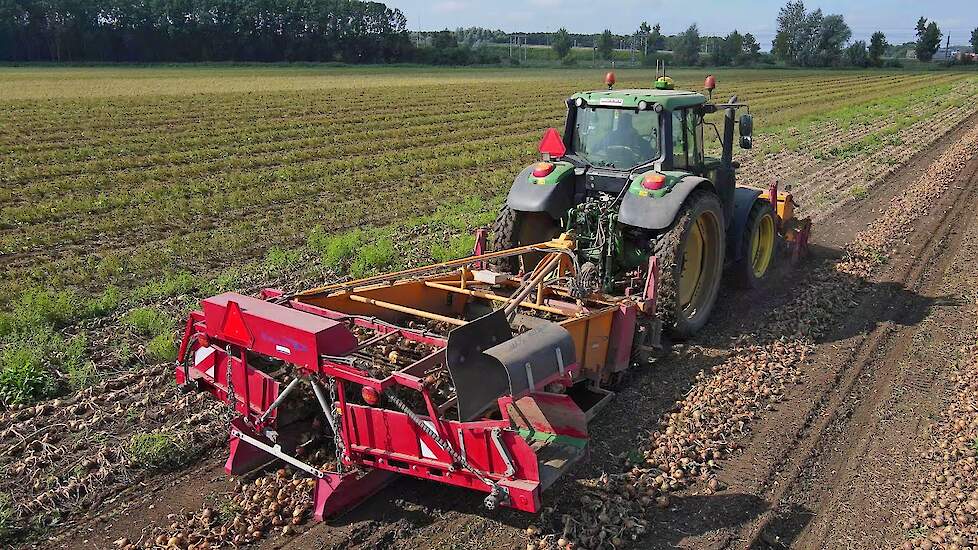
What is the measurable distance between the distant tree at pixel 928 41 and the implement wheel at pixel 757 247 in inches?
4033

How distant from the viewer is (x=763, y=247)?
9.27 metres

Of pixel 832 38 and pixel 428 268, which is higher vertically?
pixel 832 38

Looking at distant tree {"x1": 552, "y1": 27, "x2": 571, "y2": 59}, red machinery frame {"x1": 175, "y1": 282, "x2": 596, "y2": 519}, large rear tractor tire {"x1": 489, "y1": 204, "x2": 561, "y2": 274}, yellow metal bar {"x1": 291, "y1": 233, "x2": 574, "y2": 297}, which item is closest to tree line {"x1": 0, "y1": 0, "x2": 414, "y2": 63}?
distant tree {"x1": 552, "y1": 27, "x2": 571, "y2": 59}

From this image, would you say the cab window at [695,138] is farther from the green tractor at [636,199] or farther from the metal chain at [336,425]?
the metal chain at [336,425]

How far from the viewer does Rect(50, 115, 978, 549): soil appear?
4453 mm

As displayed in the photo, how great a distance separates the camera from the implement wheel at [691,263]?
6723 mm

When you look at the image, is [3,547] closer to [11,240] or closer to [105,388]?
[105,388]

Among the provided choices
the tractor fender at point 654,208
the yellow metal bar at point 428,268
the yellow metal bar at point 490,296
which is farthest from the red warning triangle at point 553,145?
the yellow metal bar at point 490,296

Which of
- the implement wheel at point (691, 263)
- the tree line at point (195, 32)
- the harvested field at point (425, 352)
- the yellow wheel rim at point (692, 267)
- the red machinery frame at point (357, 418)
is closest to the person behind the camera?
the red machinery frame at point (357, 418)

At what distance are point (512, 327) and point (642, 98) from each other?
2.69m

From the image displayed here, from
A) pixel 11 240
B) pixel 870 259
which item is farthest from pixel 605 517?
pixel 11 240

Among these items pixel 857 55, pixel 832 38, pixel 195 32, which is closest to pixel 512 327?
pixel 195 32

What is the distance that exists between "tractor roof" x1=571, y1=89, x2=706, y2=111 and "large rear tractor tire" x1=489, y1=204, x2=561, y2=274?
3.92ft

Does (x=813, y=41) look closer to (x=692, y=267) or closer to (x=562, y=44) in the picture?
(x=562, y=44)
